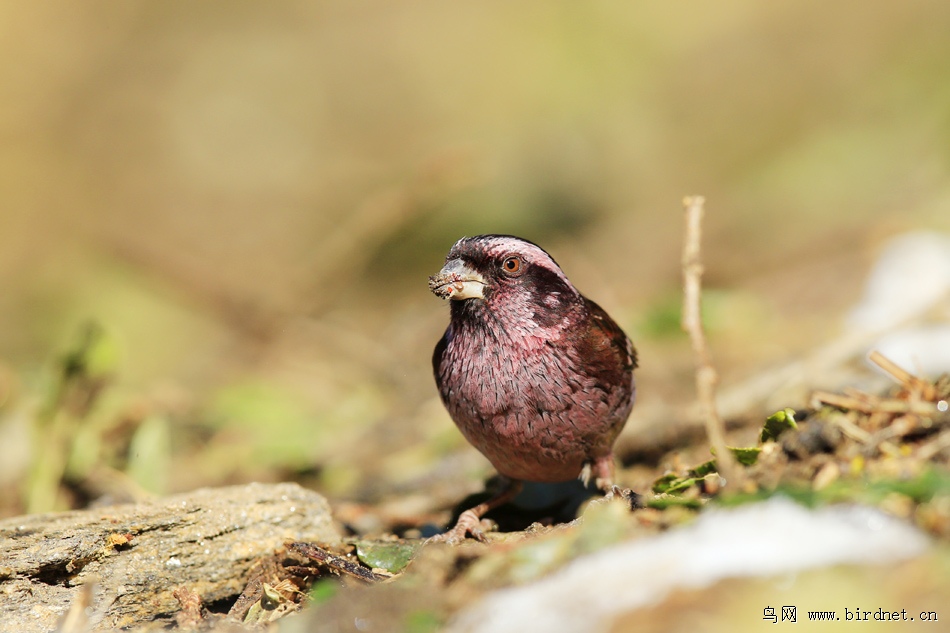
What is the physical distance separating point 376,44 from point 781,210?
248 inches

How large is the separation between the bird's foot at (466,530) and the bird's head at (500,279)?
98cm

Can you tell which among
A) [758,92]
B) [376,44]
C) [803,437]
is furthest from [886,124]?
[803,437]

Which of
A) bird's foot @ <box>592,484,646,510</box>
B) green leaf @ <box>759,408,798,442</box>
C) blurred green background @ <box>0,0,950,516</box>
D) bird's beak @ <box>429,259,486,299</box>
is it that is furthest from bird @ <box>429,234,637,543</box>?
blurred green background @ <box>0,0,950,516</box>

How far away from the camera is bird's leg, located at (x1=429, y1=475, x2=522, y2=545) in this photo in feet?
13.6

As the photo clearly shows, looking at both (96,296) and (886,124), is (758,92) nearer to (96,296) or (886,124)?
(886,124)

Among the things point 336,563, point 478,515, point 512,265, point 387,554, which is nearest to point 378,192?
point 512,265

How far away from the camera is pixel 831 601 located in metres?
2.34

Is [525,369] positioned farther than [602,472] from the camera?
No

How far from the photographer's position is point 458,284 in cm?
427

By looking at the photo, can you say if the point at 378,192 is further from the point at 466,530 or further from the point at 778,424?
the point at 778,424

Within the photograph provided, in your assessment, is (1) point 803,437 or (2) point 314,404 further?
(2) point 314,404

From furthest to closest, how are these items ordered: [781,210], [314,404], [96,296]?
[781,210], [96,296], [314,404]

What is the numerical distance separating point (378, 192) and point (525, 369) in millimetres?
7981

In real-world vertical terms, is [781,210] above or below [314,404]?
above
